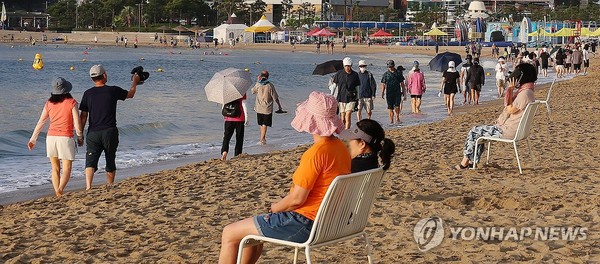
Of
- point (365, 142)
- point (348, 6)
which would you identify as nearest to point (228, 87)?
point (365, 142)

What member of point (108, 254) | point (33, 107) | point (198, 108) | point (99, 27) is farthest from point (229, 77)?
point (99, 27)

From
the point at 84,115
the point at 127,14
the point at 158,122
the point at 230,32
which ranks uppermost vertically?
the point at 127,14

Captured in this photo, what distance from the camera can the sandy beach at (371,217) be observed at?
6.69 metres

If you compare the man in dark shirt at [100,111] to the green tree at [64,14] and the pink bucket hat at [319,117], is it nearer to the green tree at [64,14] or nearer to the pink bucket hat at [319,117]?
the pink bucket hat at [319,117]

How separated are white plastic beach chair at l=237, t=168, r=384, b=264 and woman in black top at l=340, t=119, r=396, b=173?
44 cm

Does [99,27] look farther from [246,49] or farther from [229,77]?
[229,77]

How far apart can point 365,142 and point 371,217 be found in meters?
2.18

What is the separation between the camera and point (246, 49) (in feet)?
364

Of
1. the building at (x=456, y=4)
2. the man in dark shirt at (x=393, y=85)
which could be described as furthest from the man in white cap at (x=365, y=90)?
the building at (x=456, y=4)

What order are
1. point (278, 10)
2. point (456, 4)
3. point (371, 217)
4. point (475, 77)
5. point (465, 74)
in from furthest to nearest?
point (278, 10), point (456, 4), point (465, 74), point (475, 77), point (371, 217)

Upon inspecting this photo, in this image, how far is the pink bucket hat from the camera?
5.11m

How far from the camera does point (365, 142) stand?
18.9 feet

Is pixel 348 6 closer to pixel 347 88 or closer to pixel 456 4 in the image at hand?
pixel 456 4

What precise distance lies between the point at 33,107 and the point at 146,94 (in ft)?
21.8
